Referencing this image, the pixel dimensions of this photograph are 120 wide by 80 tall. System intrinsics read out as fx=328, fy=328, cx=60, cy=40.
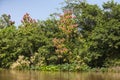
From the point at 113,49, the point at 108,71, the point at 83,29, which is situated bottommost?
the point at 108,71

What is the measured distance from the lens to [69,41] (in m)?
30.5

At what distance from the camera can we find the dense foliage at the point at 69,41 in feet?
90.1

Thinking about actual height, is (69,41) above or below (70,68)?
above

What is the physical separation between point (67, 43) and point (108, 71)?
18.1 ft

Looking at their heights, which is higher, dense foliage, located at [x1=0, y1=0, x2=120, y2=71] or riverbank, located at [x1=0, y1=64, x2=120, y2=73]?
dense foliage, located at [x1=0, y1=0, x2=120, y2=71]

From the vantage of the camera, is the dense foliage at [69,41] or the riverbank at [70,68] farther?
the dense foliage at [69,41]

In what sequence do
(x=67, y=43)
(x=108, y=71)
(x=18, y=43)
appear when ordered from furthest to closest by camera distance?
(x=18, y=43) → (x=67, y=43) → (x=108, y=71)

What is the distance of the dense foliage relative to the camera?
27453 millimetres

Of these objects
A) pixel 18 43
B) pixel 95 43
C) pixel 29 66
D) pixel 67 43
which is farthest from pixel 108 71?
pixel 18 43

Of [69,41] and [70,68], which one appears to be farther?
[69,41]

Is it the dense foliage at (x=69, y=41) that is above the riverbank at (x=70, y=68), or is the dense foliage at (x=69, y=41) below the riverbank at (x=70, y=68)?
above

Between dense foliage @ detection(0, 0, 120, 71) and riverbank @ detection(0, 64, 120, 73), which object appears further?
dense foliage @ detection(0, 0, 120, 71)

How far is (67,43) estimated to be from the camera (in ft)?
98.7

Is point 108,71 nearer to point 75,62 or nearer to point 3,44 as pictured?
point 75,62
